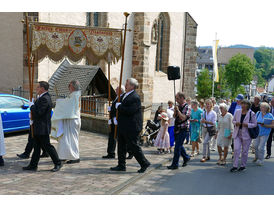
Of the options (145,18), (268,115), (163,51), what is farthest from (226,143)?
(163,51)

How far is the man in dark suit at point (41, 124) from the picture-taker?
675 cm

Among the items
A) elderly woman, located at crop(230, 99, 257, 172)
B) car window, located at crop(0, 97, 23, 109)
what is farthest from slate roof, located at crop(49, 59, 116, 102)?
elderly woman, located at crop(230, 99, 257, 172)

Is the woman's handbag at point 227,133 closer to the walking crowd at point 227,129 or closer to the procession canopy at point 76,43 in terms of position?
the walking crowd at point 227,129

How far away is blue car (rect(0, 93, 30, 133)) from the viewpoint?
32.3 feet

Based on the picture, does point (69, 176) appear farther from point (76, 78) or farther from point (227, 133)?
point (76, 78)

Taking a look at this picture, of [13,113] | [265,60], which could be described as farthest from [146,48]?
[265,60]

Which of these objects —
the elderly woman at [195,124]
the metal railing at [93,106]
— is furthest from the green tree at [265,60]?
the elderly woman at [195,124]

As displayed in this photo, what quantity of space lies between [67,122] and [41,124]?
0.71 m

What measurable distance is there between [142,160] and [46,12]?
10191 millimetres

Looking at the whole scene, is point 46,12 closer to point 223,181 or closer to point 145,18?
point 145,18

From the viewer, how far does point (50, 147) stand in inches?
273

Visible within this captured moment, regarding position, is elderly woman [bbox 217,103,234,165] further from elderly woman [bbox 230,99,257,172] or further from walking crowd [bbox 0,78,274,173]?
elderly woman [bbox 230,99,257,172]

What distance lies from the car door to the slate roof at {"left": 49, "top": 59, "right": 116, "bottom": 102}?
2143mm

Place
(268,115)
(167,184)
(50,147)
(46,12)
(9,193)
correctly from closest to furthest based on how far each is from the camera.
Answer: (9,193)
(167,184)
(50,147)
(268,115)
(46,12)
